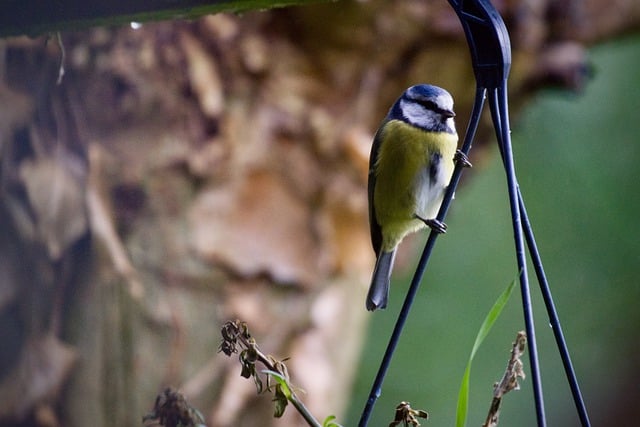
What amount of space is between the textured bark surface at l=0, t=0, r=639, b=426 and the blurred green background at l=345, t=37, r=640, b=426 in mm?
2013

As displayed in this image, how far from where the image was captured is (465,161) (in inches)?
38.6

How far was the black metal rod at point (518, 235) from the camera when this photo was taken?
2.61 ft

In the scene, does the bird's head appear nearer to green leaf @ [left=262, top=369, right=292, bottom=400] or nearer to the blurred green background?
green leaf @ [left=262, top=369, right=292, bottom=400]

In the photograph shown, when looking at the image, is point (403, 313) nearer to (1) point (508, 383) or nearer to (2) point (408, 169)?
(1) point (508, 383)

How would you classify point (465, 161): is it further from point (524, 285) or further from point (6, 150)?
point (6, 150)

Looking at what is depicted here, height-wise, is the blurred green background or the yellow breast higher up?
the blurred green background

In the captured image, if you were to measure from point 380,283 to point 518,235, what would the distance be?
0.55 m

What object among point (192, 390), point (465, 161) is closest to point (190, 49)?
point (192, 390)

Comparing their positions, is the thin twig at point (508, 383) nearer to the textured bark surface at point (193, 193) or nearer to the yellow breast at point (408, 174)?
the yellow breast at point (408, 174)

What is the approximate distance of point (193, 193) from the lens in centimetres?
208

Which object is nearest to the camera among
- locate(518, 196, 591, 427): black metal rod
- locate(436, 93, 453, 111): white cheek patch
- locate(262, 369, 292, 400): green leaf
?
locate(262, 369, 292, 400): green leaf

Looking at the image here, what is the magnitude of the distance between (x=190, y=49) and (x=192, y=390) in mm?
819

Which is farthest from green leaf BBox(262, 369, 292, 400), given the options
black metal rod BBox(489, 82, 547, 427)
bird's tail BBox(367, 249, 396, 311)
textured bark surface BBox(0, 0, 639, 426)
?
textured bark surface BBox(0, 0, 639, 426)

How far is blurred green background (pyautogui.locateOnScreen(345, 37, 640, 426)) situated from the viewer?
429cm
